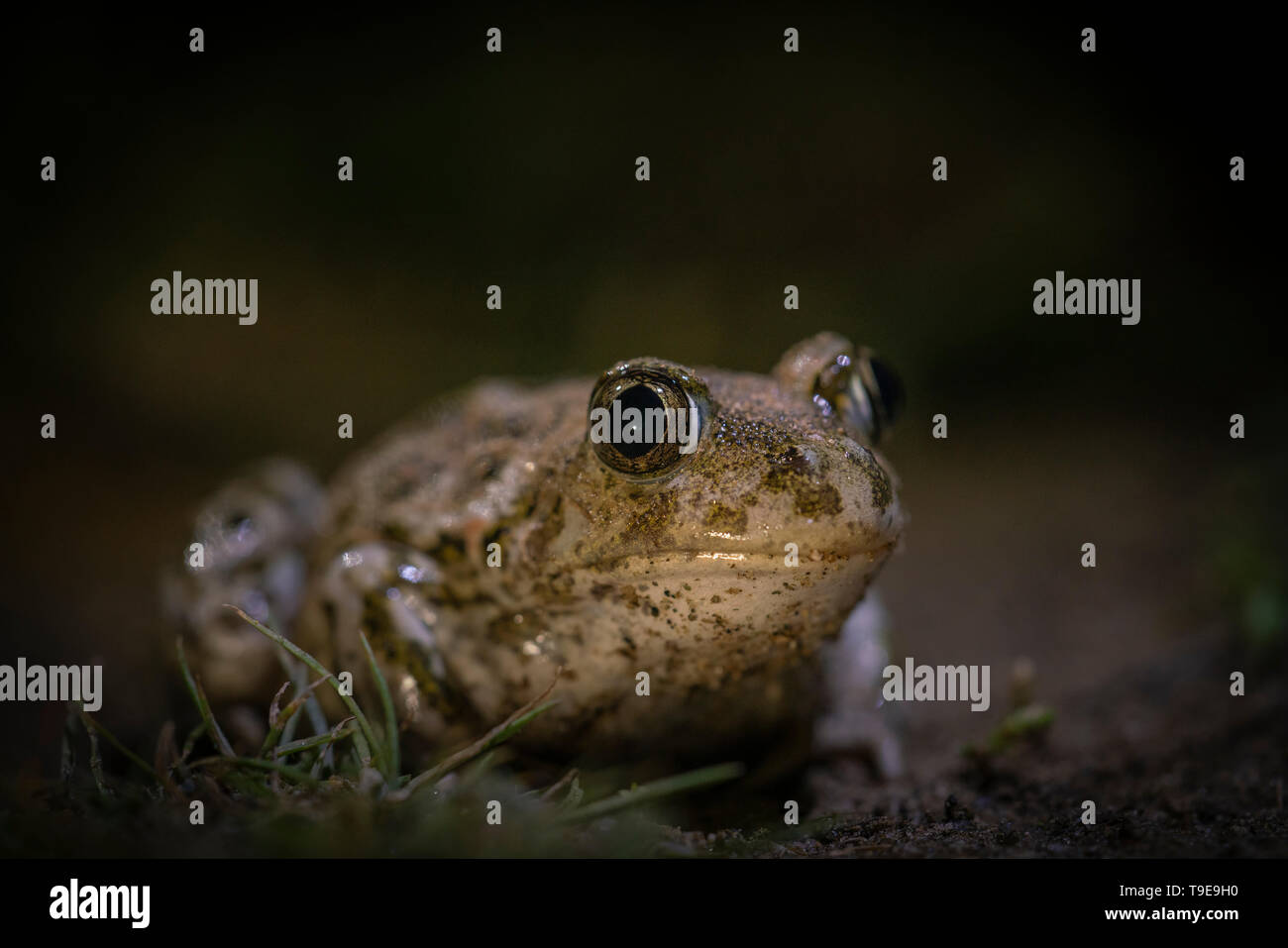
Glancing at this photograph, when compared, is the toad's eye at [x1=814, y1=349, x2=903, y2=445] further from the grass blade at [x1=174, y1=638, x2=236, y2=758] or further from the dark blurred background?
the dark blurred background

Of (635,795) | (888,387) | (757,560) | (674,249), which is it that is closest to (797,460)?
(757,560)

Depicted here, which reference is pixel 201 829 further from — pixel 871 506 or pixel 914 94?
pixel 914 94

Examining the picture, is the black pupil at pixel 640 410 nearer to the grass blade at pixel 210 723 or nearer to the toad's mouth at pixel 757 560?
the toad's mouth at pixel 757 560

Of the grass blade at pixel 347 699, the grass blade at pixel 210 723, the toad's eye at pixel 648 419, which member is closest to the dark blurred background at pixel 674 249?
the toad's eye at pixel 648 419

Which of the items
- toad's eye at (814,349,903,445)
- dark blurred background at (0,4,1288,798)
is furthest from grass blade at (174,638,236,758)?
dark blurred background at (0,4,1288,798)

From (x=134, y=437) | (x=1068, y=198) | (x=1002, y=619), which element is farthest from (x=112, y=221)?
(x=1068, y=198)

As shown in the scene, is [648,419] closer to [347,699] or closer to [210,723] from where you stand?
[347,699]
